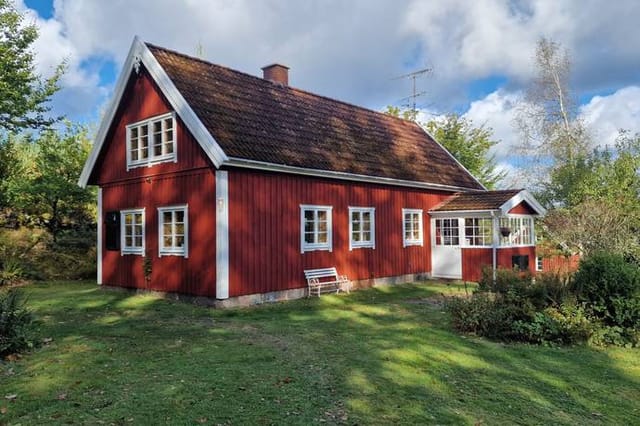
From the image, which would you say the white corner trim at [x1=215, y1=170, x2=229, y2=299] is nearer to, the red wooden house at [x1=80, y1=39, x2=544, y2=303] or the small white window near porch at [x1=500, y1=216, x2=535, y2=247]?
the red wooden house at [x1=80, y1=39, x2=544, y2=303]

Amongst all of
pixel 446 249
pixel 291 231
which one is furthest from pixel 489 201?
pixel 291 231

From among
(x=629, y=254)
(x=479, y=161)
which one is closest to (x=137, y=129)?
(x=629, y=254)

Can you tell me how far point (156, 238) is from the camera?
13.6 metres

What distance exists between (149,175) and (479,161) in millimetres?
25651

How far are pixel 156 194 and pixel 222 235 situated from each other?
3.29 m

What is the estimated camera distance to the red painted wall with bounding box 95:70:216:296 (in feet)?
39.7

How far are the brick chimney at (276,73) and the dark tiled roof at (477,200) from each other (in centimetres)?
777

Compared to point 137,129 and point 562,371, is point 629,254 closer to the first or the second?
point 562,371

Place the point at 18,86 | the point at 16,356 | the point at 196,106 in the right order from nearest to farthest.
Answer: the point at 16,356, the point at 196,106, the point at 18,86

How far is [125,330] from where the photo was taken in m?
9.16

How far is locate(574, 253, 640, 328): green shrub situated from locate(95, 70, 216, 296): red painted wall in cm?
802

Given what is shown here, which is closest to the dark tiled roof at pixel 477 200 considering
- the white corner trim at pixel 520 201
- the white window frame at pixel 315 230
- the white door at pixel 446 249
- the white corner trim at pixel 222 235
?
the white corner trim at pixel 520 201

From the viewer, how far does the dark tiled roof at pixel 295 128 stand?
12683 millimetres

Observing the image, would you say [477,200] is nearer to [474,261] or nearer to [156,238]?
[474,261]
